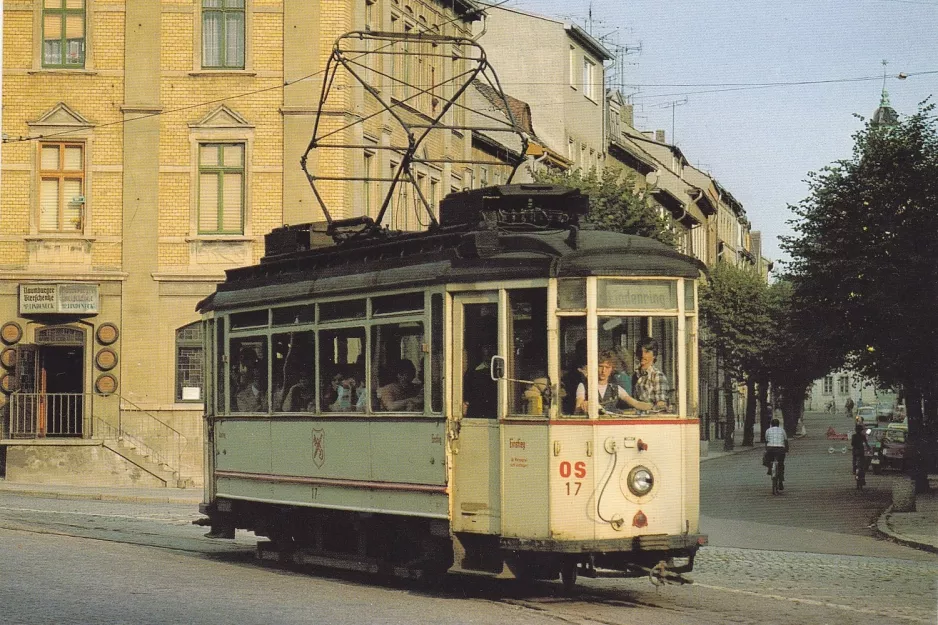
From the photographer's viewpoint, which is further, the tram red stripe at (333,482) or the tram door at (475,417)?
the tram red stripe at (333,482)

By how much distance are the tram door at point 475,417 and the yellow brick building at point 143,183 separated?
63.3ft

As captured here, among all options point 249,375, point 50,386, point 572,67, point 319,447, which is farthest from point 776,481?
point 572,67

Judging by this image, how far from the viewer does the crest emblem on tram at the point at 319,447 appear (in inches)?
579

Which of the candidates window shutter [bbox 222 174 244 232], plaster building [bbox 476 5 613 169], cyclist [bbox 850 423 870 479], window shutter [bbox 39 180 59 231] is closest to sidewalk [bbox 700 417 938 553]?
cyclist [bbox 850 423 870 479]

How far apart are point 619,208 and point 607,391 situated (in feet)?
92.4

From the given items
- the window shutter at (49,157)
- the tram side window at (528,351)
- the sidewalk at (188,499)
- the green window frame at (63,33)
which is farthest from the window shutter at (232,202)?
the tram side window at (528,351)

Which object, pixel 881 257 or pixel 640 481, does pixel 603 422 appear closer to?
pixel 640 481

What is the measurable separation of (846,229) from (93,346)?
52.2ft

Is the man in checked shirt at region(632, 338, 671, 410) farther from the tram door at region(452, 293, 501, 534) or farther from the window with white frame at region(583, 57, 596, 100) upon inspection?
the window with white frame at region(583, 57, 596, 100)

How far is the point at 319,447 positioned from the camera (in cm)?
1478

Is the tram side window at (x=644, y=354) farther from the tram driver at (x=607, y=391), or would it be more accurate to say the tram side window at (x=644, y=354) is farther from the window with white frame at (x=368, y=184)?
the window with white frame at (x=368, y=184)

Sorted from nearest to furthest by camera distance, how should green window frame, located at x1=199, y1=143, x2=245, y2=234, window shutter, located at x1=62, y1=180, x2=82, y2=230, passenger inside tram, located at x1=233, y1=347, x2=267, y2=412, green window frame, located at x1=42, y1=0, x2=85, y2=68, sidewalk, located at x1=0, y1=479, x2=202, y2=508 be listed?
passenger inside tram, located at x1=233, y1=347, x2=267, y2=412, sidewalk, located at x1=0, y1=479, x2=202, y2=508, green window frame, located at x1=199, y1=143, x2=245, y2=234, window shutter, located at x1=62, y1=180, x2=82, y2=230, green window frame, located at x1=42, y1=0, x2=85, y2=68

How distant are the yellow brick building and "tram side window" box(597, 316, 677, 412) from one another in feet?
64.9

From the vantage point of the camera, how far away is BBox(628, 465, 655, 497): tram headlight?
41.1 ft
